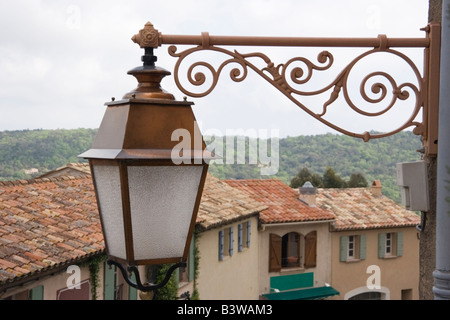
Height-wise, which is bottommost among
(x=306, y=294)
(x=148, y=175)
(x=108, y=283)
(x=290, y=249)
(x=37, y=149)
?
(x=306, y=294)

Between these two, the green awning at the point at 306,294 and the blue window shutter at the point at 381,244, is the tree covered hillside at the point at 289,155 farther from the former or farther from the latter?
the green awning at the point at 306,294

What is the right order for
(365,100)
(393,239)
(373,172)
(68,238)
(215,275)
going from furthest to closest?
1. (373,172)
2. (393,239)
3. (215,275)
4. (68,238)
5. (365,100)

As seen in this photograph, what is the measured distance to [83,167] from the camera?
68.5ft

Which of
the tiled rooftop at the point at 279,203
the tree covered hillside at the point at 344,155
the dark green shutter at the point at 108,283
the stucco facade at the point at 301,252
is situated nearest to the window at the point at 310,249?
the stucco facade at the point at 301,252

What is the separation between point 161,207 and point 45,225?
11.7 metres

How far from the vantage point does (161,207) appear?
8.10 feet

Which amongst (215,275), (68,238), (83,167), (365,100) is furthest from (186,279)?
(365,100)

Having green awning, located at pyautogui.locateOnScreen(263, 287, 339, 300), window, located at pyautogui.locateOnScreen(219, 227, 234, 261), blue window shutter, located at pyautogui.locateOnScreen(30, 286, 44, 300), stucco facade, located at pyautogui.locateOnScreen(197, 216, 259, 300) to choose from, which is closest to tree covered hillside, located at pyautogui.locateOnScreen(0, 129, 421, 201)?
green awning, located at pyautogui.locateOnScreen(263, 287, 339, 300)

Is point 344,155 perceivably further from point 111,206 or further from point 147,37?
point 111,206

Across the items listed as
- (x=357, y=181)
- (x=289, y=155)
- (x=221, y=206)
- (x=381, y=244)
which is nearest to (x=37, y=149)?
(x=221, y=206)

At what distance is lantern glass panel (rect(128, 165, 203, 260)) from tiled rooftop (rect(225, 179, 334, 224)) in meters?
24.4

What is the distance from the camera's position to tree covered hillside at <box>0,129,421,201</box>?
3094 cm
